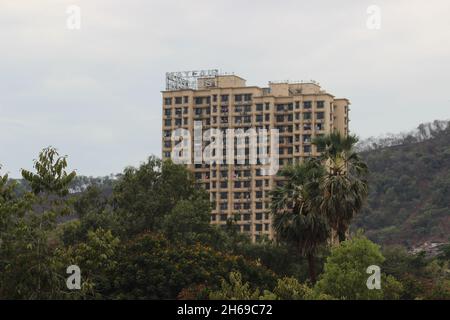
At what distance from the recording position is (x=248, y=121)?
156250 millimetres

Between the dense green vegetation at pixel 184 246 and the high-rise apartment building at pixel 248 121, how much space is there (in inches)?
2656

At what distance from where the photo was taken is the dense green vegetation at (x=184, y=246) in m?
41.2

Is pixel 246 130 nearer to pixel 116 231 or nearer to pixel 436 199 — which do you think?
pixel 436 199

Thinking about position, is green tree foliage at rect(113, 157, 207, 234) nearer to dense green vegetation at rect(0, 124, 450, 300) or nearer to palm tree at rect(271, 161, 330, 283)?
dense green vegetation at rect(0, 124, 450, 300)

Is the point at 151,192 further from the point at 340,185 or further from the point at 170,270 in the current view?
the point at 340,185

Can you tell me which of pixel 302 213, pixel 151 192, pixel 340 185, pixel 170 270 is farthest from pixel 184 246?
pixel 151 192

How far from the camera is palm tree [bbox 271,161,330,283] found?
173 ft

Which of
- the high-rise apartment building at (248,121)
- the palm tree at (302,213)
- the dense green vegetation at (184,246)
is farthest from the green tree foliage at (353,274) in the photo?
the high-rise apartment building at (248,121)

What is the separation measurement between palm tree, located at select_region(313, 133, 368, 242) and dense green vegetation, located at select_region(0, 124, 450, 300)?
0.06 m

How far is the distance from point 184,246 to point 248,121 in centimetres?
9516

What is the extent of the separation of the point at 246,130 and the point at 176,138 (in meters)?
12.2

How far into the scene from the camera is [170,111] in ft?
524

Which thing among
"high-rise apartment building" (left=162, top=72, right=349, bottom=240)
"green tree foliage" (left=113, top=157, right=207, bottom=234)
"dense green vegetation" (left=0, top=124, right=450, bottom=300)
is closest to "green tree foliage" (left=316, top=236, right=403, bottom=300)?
"dense green vegetation" (left=0, top=124, right=450, bottom=300)
